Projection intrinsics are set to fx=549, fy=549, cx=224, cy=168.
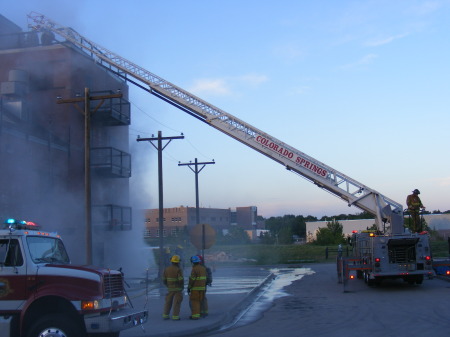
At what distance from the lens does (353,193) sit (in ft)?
64.0

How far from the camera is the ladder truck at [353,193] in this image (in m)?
18.0

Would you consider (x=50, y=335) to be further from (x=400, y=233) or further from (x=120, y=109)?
(x=120, y=109)

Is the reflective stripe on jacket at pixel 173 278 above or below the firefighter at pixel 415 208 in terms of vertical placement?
below

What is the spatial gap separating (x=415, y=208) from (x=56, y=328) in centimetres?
1420

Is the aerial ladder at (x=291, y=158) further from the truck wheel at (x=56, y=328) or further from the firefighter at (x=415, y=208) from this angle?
the truck wheel at (x=56, y=328)

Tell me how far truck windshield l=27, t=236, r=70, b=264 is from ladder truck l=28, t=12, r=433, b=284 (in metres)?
11.4

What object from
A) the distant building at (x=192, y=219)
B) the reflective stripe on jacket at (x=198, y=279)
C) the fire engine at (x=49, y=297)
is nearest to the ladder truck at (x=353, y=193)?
the reflective stripe on jacket at (x=198, y=279)

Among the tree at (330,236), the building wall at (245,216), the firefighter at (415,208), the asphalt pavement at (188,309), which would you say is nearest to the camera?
the asphalt pavement at (188,309)

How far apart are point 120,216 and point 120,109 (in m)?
4.91

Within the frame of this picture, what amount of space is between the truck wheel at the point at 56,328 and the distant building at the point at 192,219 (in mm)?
60592

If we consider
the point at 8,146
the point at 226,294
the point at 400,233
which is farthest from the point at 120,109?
the point at 400,233

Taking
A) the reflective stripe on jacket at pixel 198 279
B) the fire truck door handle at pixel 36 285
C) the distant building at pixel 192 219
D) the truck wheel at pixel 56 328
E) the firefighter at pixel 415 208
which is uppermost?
the distant building at pixel 192 219

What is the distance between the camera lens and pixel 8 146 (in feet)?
57.6

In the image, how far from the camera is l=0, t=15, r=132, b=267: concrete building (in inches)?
722
